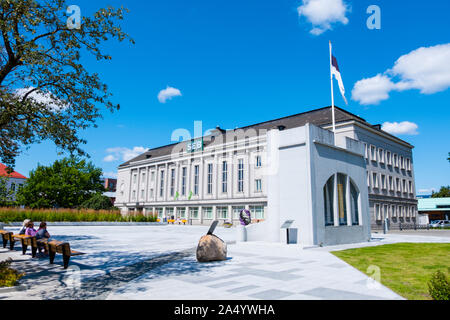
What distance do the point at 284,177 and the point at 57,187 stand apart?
62674 mm

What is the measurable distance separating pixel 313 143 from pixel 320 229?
487 cm

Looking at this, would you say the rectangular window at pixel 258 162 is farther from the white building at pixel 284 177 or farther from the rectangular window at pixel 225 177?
the rectangular window at pixel 225 177

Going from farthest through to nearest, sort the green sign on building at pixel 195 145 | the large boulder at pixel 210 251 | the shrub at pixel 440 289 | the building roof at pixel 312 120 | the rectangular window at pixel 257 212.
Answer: the green sign on building at pixel 195 145 < the rectangular window at pixel 257 212 < the building roof at pixel 312 120 < the large boulder at pixel 210 251 < the shrub at pixel 440 289

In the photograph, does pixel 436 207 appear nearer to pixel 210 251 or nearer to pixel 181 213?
pixel 181 213

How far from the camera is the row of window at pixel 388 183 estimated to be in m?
43.4

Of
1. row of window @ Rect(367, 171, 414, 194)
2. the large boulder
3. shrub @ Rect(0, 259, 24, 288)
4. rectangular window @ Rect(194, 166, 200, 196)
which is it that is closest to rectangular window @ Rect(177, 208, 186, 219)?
rectangular window @ Rect(194, 166, 200, 196)

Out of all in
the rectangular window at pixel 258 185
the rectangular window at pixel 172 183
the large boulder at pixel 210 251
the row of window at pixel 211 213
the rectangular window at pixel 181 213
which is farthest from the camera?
the rectangular window at pixel 172 183

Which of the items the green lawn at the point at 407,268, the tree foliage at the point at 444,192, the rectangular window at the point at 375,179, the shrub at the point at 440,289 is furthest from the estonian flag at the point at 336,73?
the tree foliage at the point at 444,192

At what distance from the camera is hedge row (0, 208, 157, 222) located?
29984 millimetres

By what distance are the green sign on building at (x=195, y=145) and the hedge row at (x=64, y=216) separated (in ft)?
64.3

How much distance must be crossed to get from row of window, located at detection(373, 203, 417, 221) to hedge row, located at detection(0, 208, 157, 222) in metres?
32.8

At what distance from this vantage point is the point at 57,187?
6600cm

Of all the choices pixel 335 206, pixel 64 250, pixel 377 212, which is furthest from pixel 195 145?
pixel 64 250
